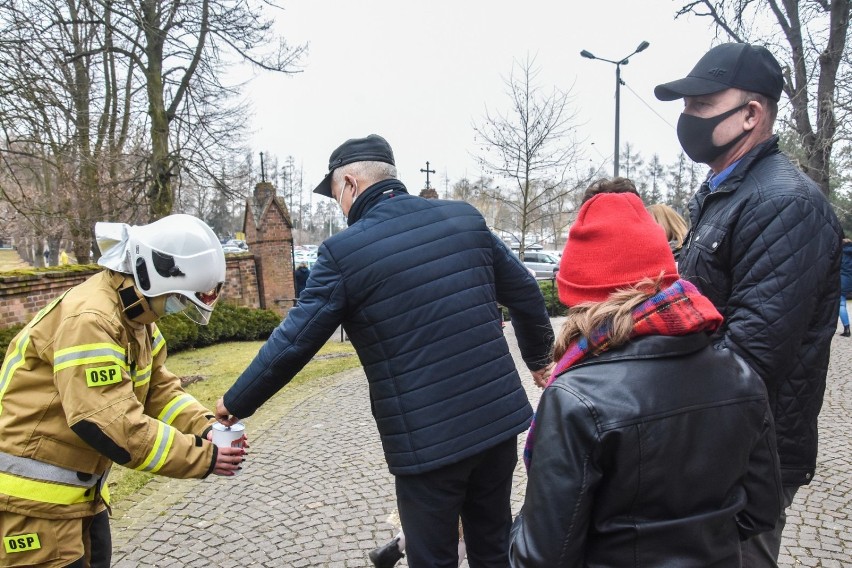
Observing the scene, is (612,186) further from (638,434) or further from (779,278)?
(638,434)

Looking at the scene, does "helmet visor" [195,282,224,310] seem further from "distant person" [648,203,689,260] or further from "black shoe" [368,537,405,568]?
"distant person" [648,203,689,260]

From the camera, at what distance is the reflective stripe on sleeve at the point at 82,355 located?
1975 mm

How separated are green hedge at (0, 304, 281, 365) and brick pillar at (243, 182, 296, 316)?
0.79 metres

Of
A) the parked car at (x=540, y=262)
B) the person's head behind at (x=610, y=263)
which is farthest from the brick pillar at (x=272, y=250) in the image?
the parked car at (x=540, y=262)

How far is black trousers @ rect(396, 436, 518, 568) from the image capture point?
7.45ft

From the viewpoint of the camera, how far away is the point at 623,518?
136cm

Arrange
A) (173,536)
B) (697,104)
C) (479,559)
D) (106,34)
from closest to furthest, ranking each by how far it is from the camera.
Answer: (697,104) → (479,559) → (173,536) → (106,34)

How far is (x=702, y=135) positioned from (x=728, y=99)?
14 cm

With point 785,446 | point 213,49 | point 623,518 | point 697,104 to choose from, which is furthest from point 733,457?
point 213,49

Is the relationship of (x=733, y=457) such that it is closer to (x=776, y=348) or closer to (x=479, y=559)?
(x=776, y=348)

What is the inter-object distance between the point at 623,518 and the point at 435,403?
0.96 metres

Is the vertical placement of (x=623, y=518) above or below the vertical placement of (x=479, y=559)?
above

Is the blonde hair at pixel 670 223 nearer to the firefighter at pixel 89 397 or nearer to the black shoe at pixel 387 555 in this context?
the black shoe at pixel 387 555

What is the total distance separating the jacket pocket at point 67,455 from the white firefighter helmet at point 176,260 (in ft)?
1.94
